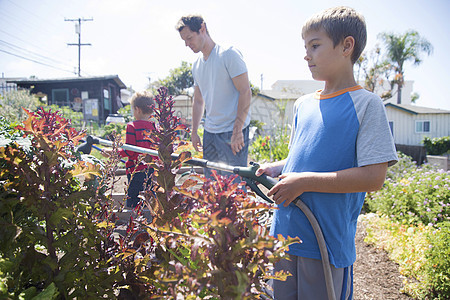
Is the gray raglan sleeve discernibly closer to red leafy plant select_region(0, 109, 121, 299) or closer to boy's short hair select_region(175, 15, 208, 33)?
red leafy plant select_region(0, 109, 121, 299)

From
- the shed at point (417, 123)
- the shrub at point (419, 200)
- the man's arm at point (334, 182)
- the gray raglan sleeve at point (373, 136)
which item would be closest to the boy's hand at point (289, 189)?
the man's arm at point (334, 182)

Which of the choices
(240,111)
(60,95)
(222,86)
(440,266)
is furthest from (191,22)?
(60,95)

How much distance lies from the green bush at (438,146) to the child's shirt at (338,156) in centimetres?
2881

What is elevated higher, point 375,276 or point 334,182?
point 334,182

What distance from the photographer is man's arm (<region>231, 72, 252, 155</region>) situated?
2957 mm

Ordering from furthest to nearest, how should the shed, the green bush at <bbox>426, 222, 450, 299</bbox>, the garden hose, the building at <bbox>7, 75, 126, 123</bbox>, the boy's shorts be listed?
the shed, the building at <bbox>7, 75, 126, 123</bbox>, the green bush at <bbox>426, 222, 450, 299</bbox>, the boy's shorts, the garden hose

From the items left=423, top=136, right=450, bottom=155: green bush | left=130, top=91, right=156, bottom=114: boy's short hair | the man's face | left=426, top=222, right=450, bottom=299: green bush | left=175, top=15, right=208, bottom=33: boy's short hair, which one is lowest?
left=423, top=136, right=450, bottom=155: green bush

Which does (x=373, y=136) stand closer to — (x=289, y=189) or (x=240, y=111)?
(x=289, y=189)

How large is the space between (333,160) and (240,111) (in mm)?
1650

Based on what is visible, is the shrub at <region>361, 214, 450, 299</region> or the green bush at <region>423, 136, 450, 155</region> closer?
the shrub at <region>361, 214, 450, 299</region>

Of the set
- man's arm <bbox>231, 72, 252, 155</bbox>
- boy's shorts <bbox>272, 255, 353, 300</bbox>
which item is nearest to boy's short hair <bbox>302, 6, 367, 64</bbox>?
boy's shorts <bbox>272, 255, 353, 300</bbox>

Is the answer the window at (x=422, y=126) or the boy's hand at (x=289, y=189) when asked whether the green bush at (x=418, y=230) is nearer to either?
the boy's hand at (x=289, y=189)

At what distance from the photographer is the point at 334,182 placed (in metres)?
1.30

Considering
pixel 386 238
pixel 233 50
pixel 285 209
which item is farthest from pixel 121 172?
pixel 285 209
